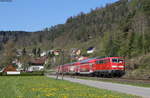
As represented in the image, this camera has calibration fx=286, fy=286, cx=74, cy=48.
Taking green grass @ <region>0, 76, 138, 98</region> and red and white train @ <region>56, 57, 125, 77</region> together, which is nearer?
green grass @ <region>0, 76, 138, 98</region>

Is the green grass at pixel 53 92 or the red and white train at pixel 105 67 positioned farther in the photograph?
the red and white train at pixel 105 67

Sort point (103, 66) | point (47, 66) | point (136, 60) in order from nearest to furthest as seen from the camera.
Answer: point (103, 66), point (136, 60), point (47, 66)

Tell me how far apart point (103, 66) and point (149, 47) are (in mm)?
15198

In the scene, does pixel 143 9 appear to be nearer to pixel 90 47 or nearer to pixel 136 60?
pixel 136 60

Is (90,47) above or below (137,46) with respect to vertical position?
above

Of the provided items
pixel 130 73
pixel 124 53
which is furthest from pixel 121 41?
pixel 130 73

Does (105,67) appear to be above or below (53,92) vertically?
A: above

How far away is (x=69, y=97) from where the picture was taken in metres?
14.1

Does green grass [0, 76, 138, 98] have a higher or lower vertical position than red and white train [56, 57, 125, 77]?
lower

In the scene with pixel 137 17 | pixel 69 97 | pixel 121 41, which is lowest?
pixel 69 97

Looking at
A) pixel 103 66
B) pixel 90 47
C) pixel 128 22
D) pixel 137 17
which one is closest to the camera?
pixel 103 66

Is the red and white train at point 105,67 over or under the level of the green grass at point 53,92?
over

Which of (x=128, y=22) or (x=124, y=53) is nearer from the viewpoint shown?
(x=124, y=53)

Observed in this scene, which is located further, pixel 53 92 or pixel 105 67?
pixel 105 67
